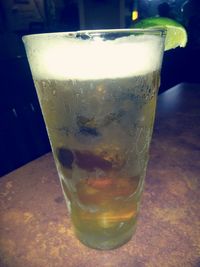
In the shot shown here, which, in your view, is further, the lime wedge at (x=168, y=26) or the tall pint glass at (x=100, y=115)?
the lime wedge at (x=168, y=26)

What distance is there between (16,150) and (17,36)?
403 centimetres

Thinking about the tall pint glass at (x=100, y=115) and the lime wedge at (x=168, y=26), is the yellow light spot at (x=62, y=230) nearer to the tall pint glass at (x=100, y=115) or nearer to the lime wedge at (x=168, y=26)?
the tall pint glass at (x=100, y=115)

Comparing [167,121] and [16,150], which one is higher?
[167,121]

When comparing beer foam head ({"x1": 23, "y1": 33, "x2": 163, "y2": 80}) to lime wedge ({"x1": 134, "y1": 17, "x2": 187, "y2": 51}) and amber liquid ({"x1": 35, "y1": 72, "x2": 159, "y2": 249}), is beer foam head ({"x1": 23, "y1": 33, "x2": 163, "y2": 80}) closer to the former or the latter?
amber liquid ({"x1": 35, "y1": 72, "x2": 159, "y2": 249})

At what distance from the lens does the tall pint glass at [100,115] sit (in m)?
0.38

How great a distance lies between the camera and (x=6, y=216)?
1.90ft

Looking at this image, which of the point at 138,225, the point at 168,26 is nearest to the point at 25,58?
the point at 168,26

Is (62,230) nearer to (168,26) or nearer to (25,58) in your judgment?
(168,26)

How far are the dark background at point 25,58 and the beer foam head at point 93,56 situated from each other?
0.30 m

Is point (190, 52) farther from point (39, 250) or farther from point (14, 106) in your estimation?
point (39, 250)

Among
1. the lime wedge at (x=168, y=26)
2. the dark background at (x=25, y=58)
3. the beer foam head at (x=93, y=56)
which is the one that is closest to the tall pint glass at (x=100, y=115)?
the beer foam head at (x=93, y=56)

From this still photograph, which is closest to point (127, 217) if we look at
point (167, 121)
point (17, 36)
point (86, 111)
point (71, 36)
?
point (86, 111)

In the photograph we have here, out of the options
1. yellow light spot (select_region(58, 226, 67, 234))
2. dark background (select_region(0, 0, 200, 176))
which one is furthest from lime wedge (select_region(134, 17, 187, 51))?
yellow light spot (select_region(58, 226, 67, 234))

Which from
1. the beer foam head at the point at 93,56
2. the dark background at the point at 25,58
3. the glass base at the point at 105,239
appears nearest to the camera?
the beer foam head at the point at 93,56
